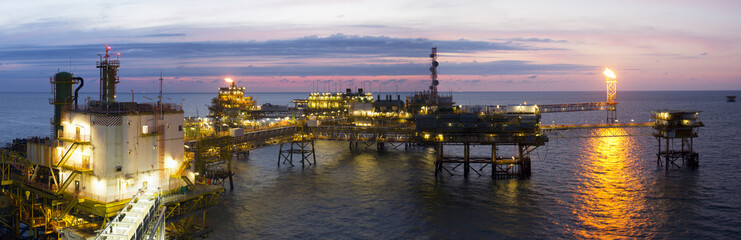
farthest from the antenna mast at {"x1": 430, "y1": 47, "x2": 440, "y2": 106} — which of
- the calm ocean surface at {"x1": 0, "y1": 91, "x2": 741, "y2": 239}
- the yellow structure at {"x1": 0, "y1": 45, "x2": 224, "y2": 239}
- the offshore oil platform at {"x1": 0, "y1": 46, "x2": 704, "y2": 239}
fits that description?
the yellow structure at {"x1": 0, "y1": 45, "x2": 224, "y2": 239}

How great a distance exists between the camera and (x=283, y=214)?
160 feet

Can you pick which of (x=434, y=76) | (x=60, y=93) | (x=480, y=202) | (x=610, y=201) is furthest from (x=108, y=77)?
(x=434, y=76)

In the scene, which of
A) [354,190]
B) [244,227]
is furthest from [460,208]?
[244,227]

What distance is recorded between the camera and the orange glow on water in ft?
143

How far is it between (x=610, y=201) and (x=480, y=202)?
14.4m

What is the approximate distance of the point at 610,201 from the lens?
53.6m

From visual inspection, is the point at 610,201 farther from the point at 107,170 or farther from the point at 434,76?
the point at 434,76

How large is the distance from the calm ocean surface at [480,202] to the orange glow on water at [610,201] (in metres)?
0.11

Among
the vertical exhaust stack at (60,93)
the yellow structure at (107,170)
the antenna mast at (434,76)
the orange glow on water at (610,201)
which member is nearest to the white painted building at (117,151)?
the yellow structure at (107,170)

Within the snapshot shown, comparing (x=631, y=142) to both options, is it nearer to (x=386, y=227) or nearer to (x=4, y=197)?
(x=386, y=227)

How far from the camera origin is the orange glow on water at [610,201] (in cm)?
4353

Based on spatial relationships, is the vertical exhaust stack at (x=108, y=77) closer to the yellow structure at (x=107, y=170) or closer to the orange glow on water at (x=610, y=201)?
the yellow structure at (x=107, y=170)

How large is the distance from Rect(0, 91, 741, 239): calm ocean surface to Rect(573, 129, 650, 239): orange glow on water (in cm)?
11

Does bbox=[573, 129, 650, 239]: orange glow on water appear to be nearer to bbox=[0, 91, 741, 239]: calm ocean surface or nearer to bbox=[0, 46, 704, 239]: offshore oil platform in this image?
bbox=[0, 91, 741, 239]: calm ocean surface
